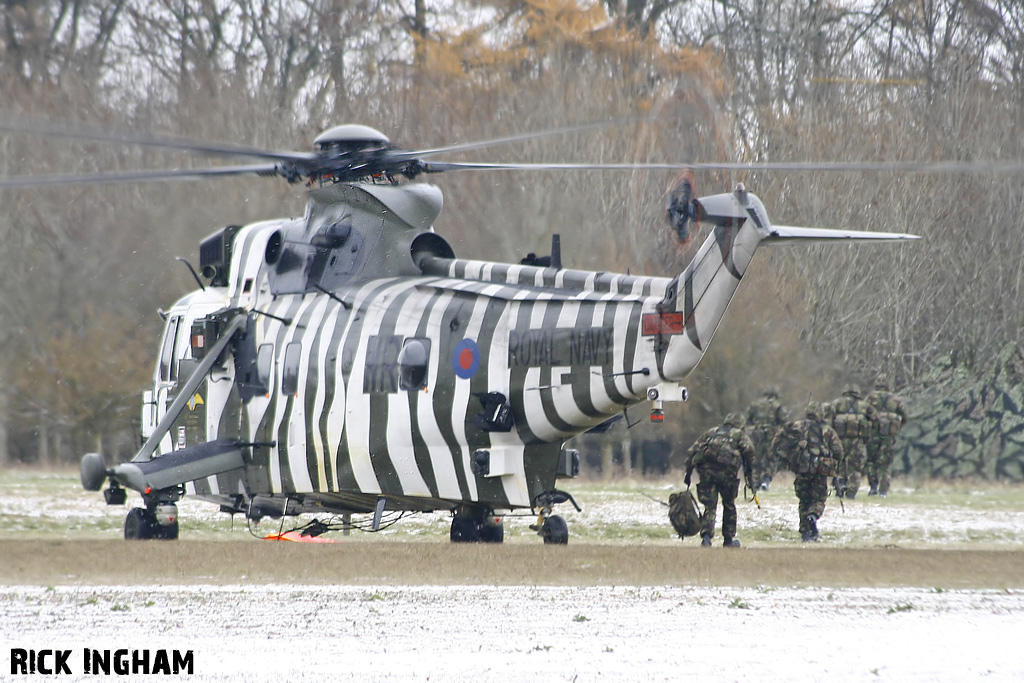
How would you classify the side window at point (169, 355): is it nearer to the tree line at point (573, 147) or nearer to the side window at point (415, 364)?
the side window at point (415, 364)

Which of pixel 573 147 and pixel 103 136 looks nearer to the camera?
pixel 103 136

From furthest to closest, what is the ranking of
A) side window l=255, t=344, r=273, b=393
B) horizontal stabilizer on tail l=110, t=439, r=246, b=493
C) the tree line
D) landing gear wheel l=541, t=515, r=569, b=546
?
the tree line → side window l=255, t=344, r=273, b=393 → horizontal stabilizer on tail l=110, t=439, r=246, b=493 → landing gear wheel l=541, t=515, r=569, b=546

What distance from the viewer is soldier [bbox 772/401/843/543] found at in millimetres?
15641

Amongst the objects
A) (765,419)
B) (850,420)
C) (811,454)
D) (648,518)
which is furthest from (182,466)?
(850,420)

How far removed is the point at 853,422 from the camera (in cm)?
1958

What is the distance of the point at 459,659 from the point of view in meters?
7.84

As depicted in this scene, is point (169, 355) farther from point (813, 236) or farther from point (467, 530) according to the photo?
point (813, 236)

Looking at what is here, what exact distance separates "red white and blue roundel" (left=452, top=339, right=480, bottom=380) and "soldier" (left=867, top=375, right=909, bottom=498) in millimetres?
9083

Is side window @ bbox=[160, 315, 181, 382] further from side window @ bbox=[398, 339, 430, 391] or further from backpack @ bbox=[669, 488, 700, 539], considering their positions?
backpack @ bbox=[669, 488, 700, 539]

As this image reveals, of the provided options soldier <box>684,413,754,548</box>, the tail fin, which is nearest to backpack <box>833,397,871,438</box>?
soldier <box>684,413,754,548</box>

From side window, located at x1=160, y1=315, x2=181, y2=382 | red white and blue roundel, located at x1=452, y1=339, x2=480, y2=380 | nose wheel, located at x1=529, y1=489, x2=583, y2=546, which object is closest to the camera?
red white and blue roundel, located at x1=452, y1=339, x2=480, y2=380

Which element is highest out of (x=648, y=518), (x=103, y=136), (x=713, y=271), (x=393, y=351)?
(x=103, y=136)

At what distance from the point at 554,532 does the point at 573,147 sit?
10.6m

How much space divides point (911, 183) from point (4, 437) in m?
14.0
